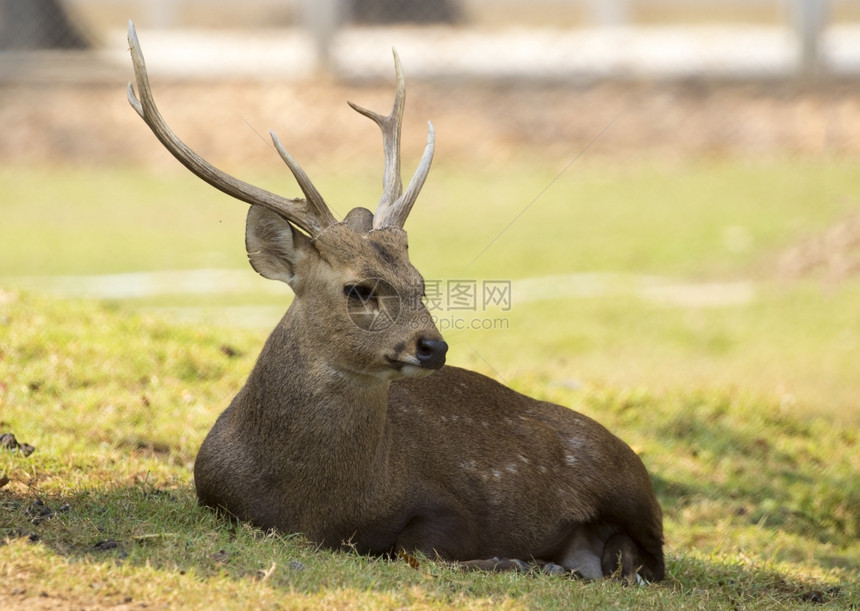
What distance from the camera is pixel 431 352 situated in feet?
16.3

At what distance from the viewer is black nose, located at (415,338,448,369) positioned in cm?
496

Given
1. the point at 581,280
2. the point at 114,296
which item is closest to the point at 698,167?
the point at 581,280

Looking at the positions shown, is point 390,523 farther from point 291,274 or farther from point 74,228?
point 74,228

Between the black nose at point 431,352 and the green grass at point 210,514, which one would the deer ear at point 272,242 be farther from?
the green grass at point 210,514

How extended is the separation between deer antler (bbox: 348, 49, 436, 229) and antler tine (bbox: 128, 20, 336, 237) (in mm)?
392

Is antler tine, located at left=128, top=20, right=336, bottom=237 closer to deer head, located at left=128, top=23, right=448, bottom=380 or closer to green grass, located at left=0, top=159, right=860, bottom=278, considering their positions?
deer head, located at left=128, top=23, right=448, bottom=380

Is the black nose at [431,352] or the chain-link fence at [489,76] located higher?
the chain-link fence at [489,76]

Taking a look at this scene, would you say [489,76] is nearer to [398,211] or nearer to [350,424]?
[398,211]

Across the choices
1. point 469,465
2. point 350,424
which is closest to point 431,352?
point 350,424

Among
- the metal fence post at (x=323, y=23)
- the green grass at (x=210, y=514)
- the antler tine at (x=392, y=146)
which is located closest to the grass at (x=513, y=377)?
the green grass at (x=210, y=514)

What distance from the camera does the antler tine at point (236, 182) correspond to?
17.2 feet

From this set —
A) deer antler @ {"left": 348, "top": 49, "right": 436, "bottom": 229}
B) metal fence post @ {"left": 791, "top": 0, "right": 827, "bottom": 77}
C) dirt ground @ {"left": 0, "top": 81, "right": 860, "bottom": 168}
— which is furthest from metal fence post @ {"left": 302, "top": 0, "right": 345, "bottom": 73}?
deer antler @ {"left": 348, "top": 49, "right": 436, "bottom": 229}

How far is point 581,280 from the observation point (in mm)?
13711

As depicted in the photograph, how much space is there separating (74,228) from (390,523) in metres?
11.1
